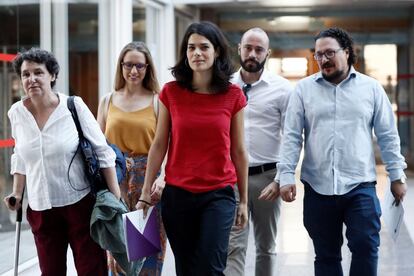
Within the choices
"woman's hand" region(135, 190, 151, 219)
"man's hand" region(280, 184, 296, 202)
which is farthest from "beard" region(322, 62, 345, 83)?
"woman's hand" region(135, 190, 151, 219)

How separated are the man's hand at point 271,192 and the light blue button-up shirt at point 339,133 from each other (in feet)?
0.48

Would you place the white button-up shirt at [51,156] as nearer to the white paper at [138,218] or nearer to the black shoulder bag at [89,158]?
the black shoulder bag at [89,158]

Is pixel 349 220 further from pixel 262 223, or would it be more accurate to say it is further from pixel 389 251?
pixel 389 251

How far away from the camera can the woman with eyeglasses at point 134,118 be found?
5.52 meters

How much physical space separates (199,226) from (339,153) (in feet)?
3.41

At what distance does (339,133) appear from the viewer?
15.8 ft

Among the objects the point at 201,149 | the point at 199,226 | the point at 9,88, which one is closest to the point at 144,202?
the point at 199,226

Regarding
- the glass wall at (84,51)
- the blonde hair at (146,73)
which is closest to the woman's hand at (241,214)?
the blonde hair at (146,73)

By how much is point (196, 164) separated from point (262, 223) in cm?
132

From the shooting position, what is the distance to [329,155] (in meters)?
4.87

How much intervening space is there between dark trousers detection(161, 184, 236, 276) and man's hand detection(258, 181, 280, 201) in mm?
721

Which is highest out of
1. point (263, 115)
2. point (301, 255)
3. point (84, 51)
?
point (84, 51)

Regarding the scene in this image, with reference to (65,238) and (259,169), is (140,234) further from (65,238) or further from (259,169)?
(259,169)

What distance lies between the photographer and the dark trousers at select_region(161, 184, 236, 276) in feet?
14.0
